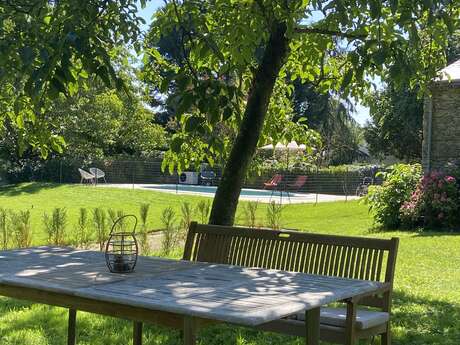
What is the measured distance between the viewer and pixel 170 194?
24656mm

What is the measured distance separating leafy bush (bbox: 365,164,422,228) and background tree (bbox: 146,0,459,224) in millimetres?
8690

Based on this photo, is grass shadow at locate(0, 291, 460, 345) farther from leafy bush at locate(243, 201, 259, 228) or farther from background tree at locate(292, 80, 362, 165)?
background tree at locate(292, 80, 362, 165)

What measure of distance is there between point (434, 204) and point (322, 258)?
36.8 feet

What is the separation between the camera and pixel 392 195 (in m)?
16.1

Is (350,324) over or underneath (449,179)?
underneath

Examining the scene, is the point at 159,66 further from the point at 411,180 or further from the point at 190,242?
the point at 411,180

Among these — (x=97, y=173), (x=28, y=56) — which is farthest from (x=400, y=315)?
(x=97, y=173)

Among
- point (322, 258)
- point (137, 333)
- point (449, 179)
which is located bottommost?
point (137, 333)

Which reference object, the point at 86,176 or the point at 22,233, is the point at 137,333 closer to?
the point at 22,233

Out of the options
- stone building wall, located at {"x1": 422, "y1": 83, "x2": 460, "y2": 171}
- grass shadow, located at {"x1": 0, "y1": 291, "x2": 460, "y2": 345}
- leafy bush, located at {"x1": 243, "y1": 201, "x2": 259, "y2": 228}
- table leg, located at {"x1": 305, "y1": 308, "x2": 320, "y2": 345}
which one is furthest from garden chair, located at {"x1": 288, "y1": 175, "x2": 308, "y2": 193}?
table leg, located at {"x1": 305, "y1": 308, "x2": 320, "y2": 345}

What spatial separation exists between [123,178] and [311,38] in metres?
29.0

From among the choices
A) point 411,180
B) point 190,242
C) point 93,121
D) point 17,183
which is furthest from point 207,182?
point 190,242

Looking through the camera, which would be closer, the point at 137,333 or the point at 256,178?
the point at 137,333

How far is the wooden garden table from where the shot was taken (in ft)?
8.61
